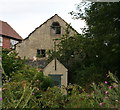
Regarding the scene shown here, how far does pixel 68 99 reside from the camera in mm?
6559

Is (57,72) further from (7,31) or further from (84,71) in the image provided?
(7,31)

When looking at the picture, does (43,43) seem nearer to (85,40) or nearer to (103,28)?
(85,40)

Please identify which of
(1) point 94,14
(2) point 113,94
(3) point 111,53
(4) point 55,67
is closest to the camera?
(2) point 113,94

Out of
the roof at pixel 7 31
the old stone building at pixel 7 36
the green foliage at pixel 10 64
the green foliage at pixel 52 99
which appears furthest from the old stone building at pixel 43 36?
the green foliage at pixel 52 99

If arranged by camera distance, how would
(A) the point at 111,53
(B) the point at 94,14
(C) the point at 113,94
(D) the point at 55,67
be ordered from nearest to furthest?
(C) the point at 113,94 → (A) the point at 111,53 → (B) the point at 94,14 → (D) the point at 55,67

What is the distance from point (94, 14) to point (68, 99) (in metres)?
7.73

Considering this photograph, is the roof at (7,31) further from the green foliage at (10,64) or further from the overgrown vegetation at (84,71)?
the green foliage at (10,64)

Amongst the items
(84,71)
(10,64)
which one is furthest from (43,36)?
(10,64)

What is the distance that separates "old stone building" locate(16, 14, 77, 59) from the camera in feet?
61.5

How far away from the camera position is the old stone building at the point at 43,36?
18.8 meters

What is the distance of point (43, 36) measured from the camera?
1900cm

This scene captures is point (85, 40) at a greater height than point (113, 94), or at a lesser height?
greater

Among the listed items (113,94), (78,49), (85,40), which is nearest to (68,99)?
(113,94)

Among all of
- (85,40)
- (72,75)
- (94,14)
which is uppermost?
(94,14)
